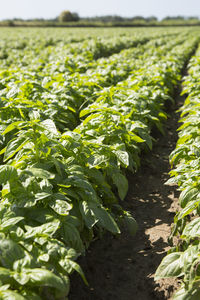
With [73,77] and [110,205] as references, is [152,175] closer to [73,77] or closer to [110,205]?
[110,205]

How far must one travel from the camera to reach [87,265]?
3.01 meters

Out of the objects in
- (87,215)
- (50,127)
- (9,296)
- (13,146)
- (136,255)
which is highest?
(50,127)

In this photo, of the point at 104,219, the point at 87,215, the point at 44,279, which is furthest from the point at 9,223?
the point at 104,219

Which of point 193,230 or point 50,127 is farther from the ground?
point 50,127

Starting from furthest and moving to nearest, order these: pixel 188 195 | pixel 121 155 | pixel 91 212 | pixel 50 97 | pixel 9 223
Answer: pixel 50 97 < pixel 121 155 < pixel 188 195 < pixel 91 212 < pixel 9 223

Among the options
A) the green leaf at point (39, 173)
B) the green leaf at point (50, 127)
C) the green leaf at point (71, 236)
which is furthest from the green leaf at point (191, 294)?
the green leaf at point (50, 127)

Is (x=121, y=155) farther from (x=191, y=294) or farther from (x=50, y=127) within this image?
(x=191, y=294)

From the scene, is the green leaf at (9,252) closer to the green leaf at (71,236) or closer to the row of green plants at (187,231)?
the green leaf at (71,236)

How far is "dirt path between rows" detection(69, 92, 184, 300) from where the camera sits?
8.89 feet

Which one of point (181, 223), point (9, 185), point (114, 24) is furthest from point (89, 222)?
point (114, 24)

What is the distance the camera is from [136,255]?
319 cm

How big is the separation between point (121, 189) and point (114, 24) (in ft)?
198

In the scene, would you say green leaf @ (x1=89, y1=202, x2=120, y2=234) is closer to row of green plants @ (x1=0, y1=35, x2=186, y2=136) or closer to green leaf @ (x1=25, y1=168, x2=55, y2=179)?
green leaf @ (x1=25, y1=168, x2=55, y2=179)

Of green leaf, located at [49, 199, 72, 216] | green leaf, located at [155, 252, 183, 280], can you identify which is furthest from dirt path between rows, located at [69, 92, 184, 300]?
green leaf, located at [49, 199, 72, 216]
